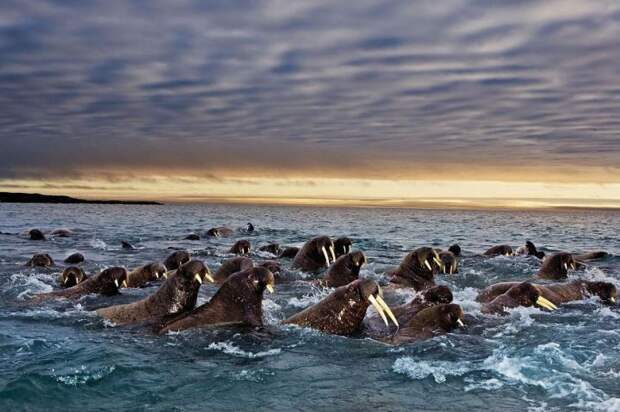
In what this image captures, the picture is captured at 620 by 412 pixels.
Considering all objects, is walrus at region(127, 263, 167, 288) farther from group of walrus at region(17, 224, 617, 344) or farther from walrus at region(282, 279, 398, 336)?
walrus at region(282, 279, 398, 336)

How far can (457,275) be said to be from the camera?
19812 millimetres

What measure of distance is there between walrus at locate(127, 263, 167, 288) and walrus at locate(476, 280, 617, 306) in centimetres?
757

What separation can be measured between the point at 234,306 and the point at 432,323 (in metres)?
3.07

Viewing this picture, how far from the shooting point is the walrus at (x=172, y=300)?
36.3 feet

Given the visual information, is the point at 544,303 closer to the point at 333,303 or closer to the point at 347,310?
the point at 347,310

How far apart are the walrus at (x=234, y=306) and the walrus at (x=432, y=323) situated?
2097 mm

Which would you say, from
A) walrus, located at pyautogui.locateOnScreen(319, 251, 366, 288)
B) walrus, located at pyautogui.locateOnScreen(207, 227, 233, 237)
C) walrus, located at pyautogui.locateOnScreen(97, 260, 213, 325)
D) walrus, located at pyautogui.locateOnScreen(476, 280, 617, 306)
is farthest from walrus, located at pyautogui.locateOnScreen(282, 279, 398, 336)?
walrus, located at pyautogui.locateOnScreen(207, 227, 233, 237)

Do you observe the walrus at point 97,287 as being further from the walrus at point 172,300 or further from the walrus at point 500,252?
the walrus at point 500,252

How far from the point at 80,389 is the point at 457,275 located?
13998 mm

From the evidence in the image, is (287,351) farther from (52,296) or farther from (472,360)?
(52,296)

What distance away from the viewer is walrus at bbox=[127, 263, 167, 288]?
15836mm

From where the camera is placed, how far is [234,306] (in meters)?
10.5

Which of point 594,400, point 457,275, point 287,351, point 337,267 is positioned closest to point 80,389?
point 287,351

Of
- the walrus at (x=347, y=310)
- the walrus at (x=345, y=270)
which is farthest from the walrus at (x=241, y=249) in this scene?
the walrus at (x=347, y=310)
